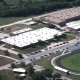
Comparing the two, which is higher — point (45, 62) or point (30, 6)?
point (30, 6)

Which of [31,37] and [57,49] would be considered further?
[31,37]

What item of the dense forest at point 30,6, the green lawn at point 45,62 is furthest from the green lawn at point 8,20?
the green lawn at point 45,62

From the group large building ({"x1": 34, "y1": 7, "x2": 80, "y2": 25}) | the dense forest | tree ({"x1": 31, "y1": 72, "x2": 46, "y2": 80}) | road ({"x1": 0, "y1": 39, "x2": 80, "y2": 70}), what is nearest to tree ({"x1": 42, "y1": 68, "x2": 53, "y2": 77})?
tree ({"x1": 31, "y1": 72, "x2": 46, "y2": 80})

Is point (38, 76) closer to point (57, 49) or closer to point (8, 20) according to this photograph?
point (57, 49)

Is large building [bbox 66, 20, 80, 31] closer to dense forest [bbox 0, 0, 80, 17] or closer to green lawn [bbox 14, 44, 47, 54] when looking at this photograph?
dense forest [bbox 0, 0, 80, 17]

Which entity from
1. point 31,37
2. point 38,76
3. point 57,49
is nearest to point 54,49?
point 57,49

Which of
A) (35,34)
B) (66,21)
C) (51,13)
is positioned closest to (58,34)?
(35,34)

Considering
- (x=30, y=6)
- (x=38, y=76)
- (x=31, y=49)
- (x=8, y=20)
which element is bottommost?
(x=31, y=49)
